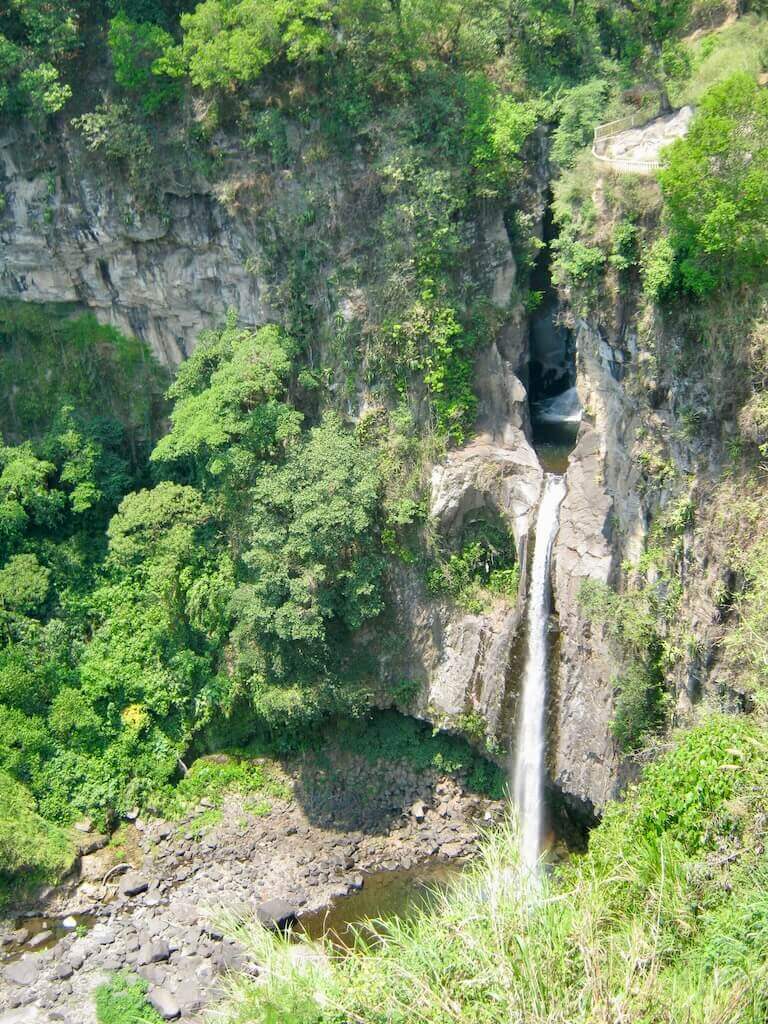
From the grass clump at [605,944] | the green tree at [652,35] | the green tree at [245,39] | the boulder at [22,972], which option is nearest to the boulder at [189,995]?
the boulder at [22,972]

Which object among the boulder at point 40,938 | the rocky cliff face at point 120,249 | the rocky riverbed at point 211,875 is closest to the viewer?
the rocky riverbed at point 211,875

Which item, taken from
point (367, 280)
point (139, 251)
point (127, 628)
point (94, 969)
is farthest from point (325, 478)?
point (94, 969)

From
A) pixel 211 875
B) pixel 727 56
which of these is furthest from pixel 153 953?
pixel 727 56

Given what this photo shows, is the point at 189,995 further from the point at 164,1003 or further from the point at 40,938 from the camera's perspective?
the point at 40,938

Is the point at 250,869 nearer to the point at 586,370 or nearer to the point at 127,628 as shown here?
the point at 127,628

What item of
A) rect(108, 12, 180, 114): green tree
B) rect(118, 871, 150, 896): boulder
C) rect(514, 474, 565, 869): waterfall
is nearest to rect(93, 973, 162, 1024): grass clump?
rect(118, 871, 150, 896): boulder

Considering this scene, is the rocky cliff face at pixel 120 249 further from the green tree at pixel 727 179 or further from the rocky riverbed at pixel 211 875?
the rocky riverbed at pixel 211 875
